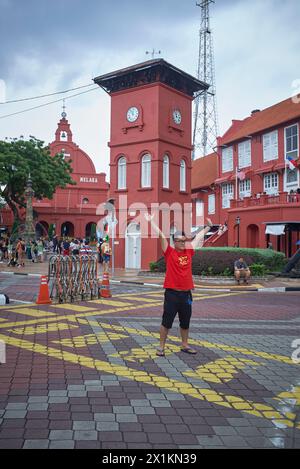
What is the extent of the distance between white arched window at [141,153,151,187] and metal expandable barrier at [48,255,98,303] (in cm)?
1345

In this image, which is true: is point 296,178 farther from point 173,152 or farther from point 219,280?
point 219,280

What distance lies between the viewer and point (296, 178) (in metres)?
28.9

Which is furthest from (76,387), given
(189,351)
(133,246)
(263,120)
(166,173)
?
(263,120)

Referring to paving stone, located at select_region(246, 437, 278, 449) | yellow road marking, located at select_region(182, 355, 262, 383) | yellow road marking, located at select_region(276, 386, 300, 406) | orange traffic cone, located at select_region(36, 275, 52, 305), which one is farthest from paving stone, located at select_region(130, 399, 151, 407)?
orange traffic cone, located at select_region(36, 275, 52, 305)

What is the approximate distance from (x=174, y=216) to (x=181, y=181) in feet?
8.56

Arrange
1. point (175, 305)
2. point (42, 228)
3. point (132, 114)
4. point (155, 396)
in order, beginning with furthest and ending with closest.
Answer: point (42, 228) → point (132, 114) → point (175, 305) → point (155, 396)

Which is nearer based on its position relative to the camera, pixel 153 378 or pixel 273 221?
pixel 153 378

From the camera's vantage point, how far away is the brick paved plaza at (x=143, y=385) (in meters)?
3.81

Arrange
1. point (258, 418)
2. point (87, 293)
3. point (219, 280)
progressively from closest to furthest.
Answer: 1. point (258, 418)
2. point (87, 293)
3. point (219, 280)

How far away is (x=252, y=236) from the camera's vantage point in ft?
98.9

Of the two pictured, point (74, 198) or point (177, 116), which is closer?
point (177, 116)

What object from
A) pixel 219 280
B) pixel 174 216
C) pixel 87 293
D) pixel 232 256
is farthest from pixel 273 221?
pixel 87 293

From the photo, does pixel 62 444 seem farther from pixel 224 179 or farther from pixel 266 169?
pixel 224 179

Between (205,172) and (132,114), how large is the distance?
17007mm
